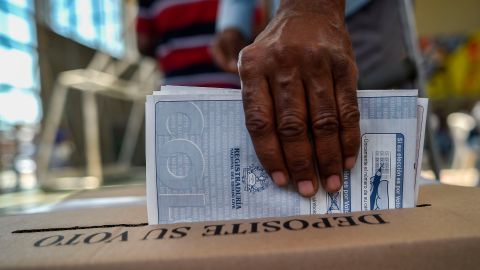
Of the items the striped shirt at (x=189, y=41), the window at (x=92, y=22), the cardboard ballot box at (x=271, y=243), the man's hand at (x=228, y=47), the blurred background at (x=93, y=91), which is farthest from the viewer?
the window at (x=92, y=22)

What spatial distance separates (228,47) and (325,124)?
670 mm

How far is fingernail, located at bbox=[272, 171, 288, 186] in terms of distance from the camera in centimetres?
41

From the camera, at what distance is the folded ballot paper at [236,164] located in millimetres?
425

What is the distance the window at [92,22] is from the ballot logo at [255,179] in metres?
2.73

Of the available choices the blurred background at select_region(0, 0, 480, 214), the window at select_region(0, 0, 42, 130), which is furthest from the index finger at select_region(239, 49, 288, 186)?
the window at select_region(0, 0, 42, 130)

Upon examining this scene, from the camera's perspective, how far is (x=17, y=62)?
2.34 m

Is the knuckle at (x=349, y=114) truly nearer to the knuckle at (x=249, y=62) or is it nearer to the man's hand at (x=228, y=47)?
the knuckle at (x=249, y=62)

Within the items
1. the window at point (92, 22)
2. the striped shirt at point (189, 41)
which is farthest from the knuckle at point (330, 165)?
the window at point (92, 22)

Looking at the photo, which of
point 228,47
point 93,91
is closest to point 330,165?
point 228,47

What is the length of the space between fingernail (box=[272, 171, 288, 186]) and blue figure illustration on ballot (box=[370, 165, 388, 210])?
11 centimetres

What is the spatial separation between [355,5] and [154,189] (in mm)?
710

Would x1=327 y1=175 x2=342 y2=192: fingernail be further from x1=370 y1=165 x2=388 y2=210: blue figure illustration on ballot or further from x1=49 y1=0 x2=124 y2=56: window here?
x1=49 y1=0 x2=124 y2=56: window

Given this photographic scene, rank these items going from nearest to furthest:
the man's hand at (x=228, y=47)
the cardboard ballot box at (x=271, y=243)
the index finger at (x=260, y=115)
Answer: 1. the cardboard ballot box at (x=271, y=243)
2. the index finger at (x=260, y=115)
3. the man's hand at (x=228, y=47)

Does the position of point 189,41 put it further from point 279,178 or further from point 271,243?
point 271,243
